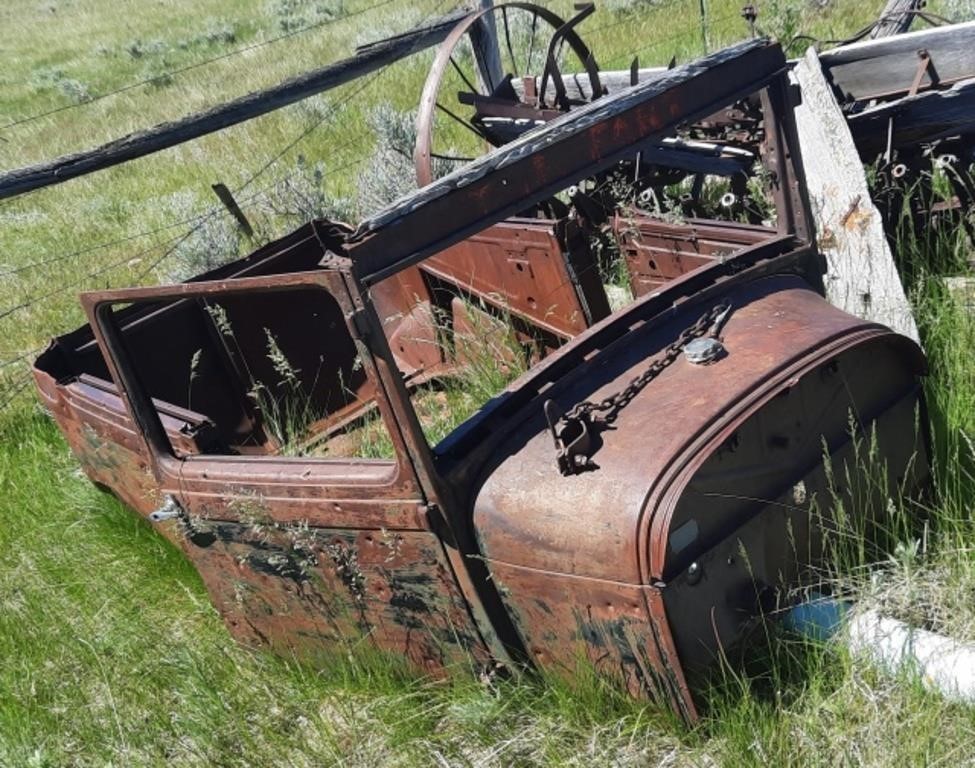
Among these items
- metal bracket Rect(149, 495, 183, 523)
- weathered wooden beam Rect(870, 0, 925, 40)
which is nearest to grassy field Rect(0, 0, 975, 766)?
metal bracket Rect(149, 495, 183, 523)

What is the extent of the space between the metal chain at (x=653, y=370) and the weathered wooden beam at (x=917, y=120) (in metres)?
2.14

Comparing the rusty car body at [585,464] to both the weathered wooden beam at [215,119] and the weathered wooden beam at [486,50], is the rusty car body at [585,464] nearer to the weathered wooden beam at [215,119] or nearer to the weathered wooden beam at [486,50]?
the weathered wooden beam at [215,119]

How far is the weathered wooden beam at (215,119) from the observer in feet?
22.6

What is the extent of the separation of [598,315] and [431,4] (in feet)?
58.3

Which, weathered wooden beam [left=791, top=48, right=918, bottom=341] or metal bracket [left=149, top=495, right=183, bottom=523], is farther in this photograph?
weathered wooden beam [left=791, top=48, right=918, bottom=341]

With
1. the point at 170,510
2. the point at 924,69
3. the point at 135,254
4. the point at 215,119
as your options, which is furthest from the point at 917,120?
the point at 135,254

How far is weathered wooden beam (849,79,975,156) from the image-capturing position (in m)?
4.69

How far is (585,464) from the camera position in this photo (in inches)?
104

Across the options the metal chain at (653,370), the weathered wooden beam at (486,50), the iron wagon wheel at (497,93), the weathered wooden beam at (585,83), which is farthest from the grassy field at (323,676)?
the weathered wooden beam at (585,83)

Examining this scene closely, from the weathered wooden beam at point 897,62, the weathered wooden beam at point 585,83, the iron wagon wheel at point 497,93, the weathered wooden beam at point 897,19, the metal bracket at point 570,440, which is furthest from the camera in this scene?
the weathered wooden beam at point 897,19

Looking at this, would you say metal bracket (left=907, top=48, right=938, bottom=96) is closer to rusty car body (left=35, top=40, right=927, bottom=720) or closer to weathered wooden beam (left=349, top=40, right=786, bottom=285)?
rusty car body (left=35, top=40, right=927, bottom=720)

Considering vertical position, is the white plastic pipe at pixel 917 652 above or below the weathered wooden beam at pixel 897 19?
below

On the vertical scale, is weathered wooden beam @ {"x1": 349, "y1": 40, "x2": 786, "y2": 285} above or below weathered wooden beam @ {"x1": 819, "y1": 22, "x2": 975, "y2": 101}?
above

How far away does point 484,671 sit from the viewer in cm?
298
